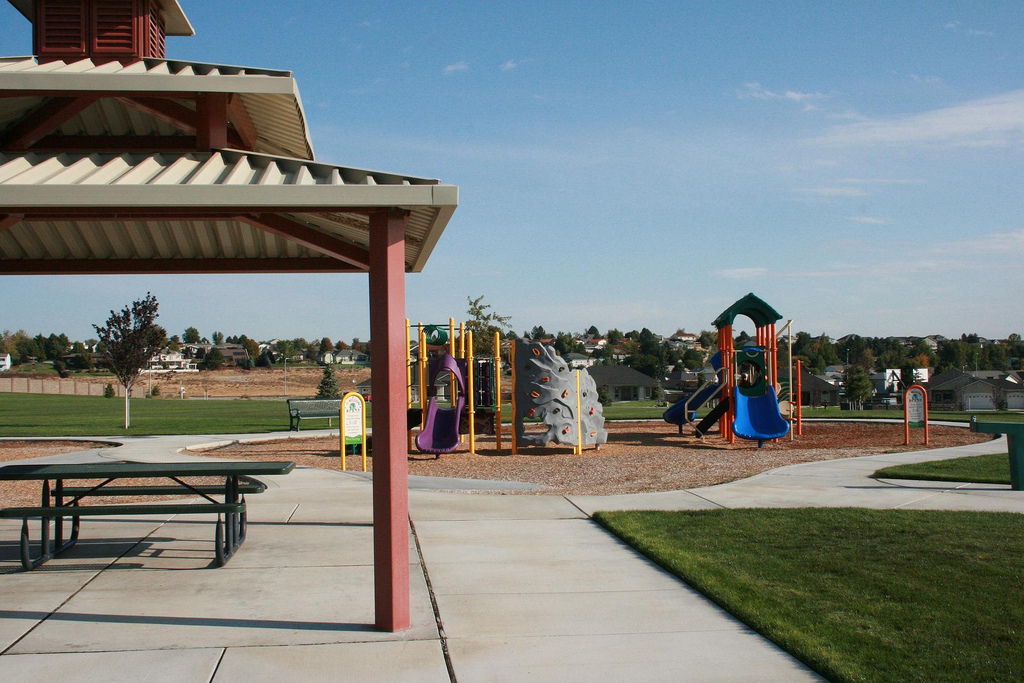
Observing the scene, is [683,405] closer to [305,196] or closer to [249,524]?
[249,524]

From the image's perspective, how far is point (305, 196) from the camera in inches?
206

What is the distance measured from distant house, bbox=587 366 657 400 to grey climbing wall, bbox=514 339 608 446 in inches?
3179

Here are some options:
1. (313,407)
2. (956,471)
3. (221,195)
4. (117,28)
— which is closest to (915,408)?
(956,471)

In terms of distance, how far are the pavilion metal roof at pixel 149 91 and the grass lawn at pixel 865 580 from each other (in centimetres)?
538

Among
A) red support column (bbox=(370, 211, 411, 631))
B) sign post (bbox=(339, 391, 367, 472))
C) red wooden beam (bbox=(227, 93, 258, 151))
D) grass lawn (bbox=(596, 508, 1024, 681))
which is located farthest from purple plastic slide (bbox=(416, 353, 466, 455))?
red support column (bbox=(370, 211, 411, 631))

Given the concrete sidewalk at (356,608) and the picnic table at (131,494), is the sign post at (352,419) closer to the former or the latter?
the concrete sidewalk at (356,608)

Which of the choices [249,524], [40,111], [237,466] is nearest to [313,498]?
[249,524]

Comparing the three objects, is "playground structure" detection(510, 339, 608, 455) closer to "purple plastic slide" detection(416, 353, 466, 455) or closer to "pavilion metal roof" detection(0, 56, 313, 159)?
"purple plastic slide" detection(416, 353, 466, 455)

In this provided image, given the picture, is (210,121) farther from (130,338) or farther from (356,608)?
(130,338)

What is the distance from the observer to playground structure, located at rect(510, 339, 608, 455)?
17.3 meters

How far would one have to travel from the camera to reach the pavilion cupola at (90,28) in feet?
29.8

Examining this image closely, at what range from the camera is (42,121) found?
297 inches

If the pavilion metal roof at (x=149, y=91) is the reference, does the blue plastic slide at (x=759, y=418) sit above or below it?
below

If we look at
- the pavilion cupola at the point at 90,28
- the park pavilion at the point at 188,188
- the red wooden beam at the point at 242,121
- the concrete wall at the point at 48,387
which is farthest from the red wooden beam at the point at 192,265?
the concrete wall at the point at 48,387
